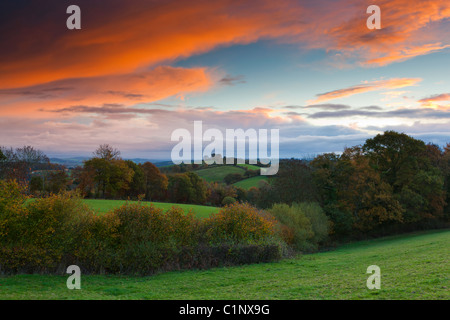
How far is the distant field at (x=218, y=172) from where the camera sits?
374 ft

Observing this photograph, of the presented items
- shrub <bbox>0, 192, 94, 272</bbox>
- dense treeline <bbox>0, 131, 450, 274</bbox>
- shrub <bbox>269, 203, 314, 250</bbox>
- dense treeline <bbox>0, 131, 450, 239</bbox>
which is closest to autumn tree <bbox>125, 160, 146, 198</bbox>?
dense treeline <bbox>0, 131, 450, 274</bbox>

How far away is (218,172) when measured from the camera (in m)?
120

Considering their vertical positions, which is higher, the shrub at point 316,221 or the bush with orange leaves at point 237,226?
the bush with orange leaves at point 237,226

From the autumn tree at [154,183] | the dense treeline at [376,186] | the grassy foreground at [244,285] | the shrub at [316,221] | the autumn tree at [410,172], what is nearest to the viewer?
the grassy foreground at [244,285]

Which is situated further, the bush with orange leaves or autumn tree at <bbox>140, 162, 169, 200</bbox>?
autumn tree at <bbox>140, 162, 169, 200</bbox>

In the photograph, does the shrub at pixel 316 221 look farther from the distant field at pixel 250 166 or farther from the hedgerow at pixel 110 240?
the distant field at pixel 250 166

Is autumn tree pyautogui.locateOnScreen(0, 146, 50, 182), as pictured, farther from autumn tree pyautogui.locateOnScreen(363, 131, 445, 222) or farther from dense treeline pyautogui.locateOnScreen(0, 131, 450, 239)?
autumn tree pyautogui.locateOnScreen(363, 131, 445, 222)

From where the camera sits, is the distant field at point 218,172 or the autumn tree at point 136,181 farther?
the distant field at point 218,172

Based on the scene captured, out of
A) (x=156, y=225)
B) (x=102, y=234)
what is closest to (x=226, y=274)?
(x=156, y=225)

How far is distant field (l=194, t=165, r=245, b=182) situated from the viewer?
114075 millimetres

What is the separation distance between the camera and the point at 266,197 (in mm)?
51469

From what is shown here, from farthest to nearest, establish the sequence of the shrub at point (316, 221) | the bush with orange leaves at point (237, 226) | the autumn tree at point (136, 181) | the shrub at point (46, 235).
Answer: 1. the autumn tree at point (136, 181)
2. the shrub at point (316, 221)
3. the bush with orange leaves at point (237, 226)
4. the shrub at point (46, 235)

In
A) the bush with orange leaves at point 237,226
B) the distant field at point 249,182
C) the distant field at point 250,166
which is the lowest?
the bush with orange leaves at point 237,226

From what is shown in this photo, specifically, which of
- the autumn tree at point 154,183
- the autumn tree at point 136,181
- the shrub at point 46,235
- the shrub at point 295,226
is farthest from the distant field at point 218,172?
the shrub at point 46,235
